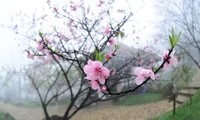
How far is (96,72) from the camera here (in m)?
0.77

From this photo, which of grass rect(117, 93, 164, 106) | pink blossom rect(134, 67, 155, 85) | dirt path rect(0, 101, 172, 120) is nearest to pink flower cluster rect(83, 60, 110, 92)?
pink blossom rect(134, 67, 155, 85)

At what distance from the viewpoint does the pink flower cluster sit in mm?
749

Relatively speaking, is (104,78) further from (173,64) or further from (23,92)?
(23,92)

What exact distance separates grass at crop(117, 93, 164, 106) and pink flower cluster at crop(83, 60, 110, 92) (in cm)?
709

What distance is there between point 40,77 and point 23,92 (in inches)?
73.4

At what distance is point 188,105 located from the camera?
3.27 metres

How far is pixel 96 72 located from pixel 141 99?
7.50m

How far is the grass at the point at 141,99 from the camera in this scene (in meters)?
7.70

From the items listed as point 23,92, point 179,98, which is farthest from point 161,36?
point 23,92

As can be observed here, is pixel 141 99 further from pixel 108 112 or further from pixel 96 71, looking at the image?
pixel 96 71

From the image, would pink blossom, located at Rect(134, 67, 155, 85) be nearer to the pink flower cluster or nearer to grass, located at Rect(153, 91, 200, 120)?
the pink flower cluster

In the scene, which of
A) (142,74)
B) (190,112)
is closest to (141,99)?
(190,112)

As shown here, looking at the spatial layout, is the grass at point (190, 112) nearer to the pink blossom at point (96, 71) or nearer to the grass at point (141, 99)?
the pink blossom at point (96, 71)

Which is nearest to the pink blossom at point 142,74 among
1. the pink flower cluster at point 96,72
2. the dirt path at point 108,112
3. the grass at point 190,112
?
the pink flower cluster at point 96,72
